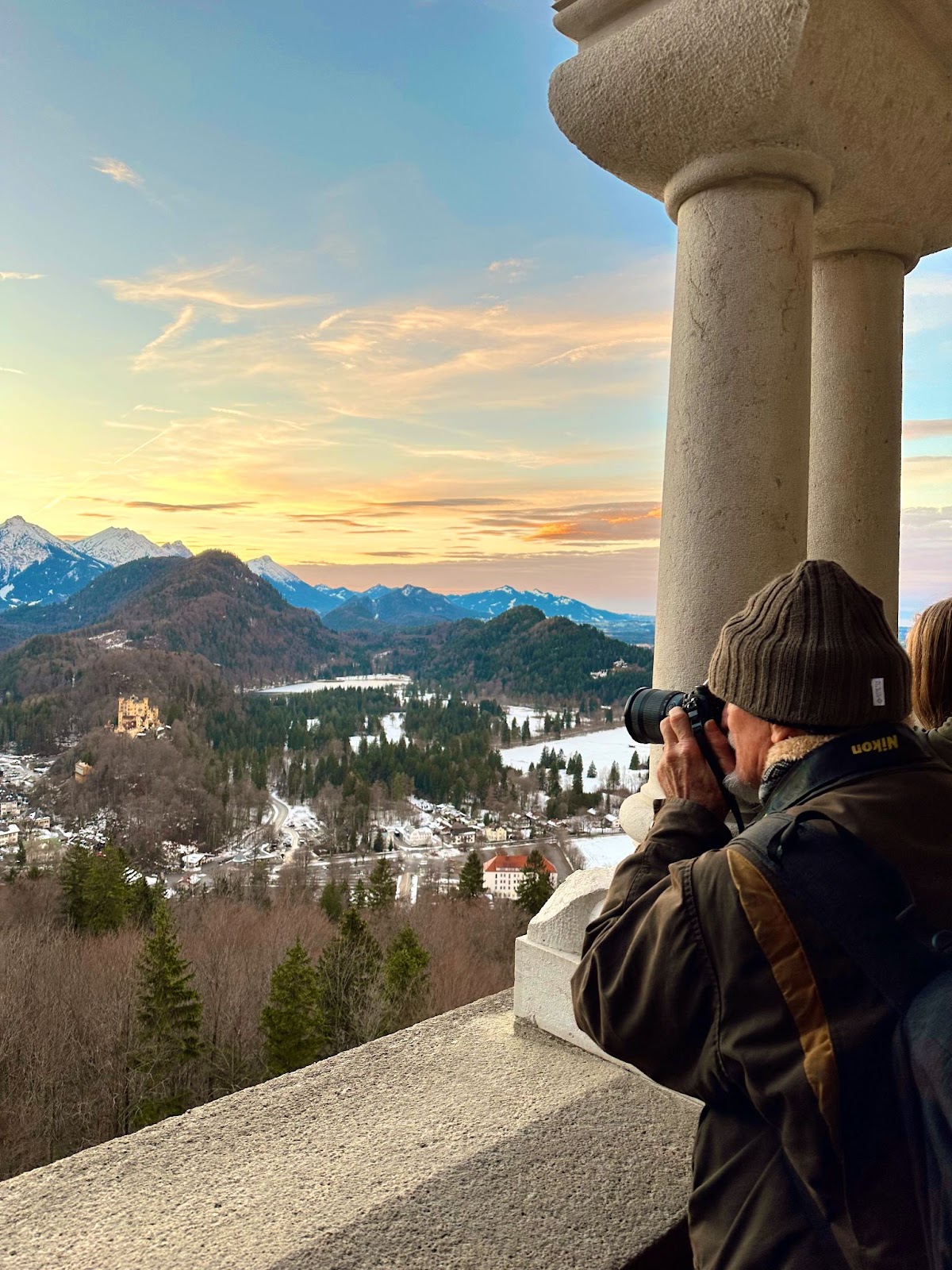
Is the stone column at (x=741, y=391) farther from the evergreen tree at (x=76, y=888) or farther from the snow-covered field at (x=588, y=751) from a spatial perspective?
the snow-covered field at (x=588, y=751)

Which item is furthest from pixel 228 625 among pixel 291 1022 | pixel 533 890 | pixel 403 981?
Answer: pixel 291 1022

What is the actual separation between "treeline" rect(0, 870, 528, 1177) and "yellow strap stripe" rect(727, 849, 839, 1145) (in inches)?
1120

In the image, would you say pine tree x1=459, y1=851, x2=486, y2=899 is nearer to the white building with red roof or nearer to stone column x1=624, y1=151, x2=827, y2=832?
the white building with red roof

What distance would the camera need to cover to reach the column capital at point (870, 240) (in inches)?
186

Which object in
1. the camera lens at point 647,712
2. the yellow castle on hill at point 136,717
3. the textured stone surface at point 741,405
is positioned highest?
the textured stone surface at point 741,405

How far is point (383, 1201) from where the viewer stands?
295 centimetres

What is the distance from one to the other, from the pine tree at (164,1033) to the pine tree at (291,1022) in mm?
3793

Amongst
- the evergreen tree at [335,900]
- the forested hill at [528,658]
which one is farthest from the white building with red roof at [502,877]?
the forested hill at [528,658]

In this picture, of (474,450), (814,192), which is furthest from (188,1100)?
(474,450)

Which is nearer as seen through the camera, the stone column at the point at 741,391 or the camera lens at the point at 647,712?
the camera lens at the point at 647,712

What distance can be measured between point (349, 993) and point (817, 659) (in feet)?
133

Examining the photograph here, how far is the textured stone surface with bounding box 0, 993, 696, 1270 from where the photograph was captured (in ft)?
9.08

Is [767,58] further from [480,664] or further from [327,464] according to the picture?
[480,664]

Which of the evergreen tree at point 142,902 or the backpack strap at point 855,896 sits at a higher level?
the backpack strap at point 855,896
